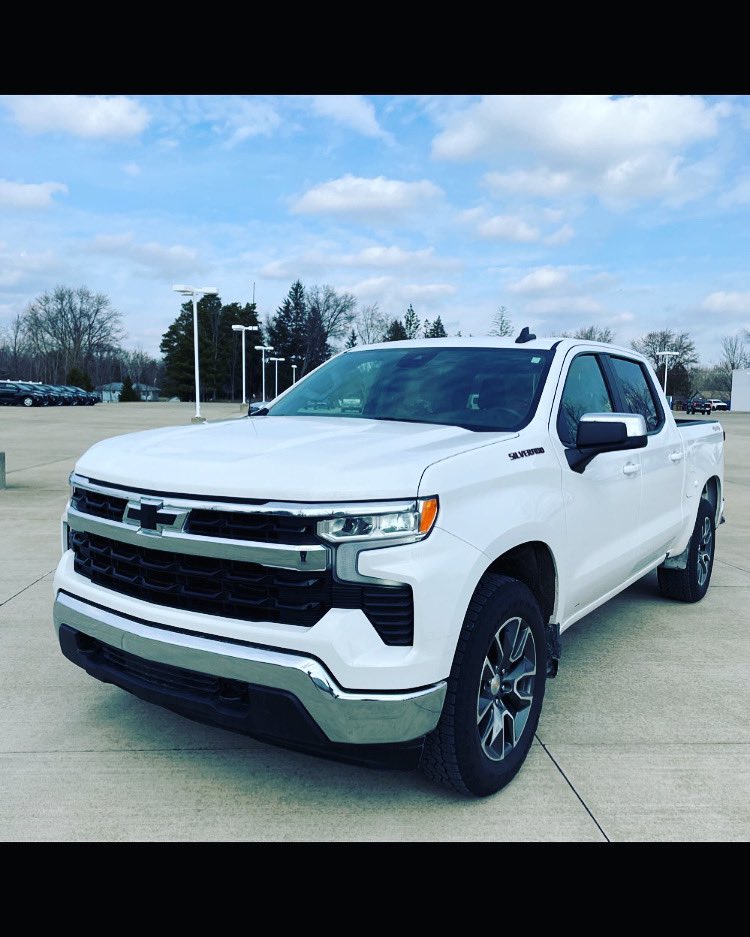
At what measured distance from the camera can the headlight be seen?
2572 millimetres

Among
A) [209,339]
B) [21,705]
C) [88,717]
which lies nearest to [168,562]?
[88,717]

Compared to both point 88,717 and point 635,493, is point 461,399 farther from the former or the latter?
point 88,717

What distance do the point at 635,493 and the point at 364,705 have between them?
245 centimetres

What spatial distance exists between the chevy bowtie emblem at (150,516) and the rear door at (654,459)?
2.83 m

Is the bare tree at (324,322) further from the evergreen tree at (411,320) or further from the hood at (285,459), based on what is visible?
the hood at (285,459)

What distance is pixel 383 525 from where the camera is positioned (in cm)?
260

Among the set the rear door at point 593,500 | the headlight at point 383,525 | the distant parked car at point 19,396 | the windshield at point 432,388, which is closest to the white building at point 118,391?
the distant parked car at point 19,396

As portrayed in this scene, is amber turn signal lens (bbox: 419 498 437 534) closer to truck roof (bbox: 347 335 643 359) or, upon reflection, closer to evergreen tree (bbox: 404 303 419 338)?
truck roof (bbox: 347 335 643 359)

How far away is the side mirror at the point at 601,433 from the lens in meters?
3.52

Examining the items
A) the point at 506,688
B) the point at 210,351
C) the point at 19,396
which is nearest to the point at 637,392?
the point at 506,688

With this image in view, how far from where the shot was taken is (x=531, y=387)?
385 centimetres

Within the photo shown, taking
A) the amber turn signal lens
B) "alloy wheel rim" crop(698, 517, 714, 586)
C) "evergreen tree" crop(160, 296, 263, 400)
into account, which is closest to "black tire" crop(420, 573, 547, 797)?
the amber turn signal lens

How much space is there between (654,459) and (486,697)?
2319mm
